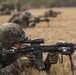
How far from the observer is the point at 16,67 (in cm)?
813

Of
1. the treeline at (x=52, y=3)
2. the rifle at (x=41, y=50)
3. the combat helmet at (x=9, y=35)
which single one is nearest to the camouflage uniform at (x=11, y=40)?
the combat helmet at (x=9, y=35)

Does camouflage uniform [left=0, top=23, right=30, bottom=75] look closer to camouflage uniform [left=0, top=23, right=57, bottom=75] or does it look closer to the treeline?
camouflage uniform [left=0, top=23, right=57, bottom=75]

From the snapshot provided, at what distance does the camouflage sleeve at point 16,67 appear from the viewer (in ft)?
26.3

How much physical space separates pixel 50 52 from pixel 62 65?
1.16 m

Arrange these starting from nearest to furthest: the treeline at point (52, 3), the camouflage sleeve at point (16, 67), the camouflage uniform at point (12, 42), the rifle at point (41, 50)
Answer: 1. the rifle at point (41, 50)
2. the camouflage sleeve at point (16, 67)
3. the camouflage uniform at point (12, 42)
4. the treeline at point (52, 3)

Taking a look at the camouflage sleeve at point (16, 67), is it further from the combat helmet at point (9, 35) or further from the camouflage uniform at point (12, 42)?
the combat helmet at point (9, 35)

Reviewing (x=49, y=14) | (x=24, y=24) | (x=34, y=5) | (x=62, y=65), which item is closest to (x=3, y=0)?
(x=34, y=5)

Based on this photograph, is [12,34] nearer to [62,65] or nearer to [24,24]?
[62,65]

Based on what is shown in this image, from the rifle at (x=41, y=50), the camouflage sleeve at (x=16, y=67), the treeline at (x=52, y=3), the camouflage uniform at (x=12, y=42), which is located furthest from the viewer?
the treeline at (x=52, y=3)

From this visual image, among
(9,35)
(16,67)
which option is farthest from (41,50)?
(9,35)

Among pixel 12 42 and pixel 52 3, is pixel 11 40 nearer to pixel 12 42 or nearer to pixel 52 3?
pixel 12 42

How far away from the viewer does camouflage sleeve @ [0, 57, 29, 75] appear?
8002 millimetres

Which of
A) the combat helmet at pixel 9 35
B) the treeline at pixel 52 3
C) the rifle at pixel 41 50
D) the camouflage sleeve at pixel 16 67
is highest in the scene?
the combat helmet at pixel 9 35

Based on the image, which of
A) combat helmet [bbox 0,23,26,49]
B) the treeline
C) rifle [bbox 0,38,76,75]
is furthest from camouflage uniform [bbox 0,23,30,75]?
the treeline
